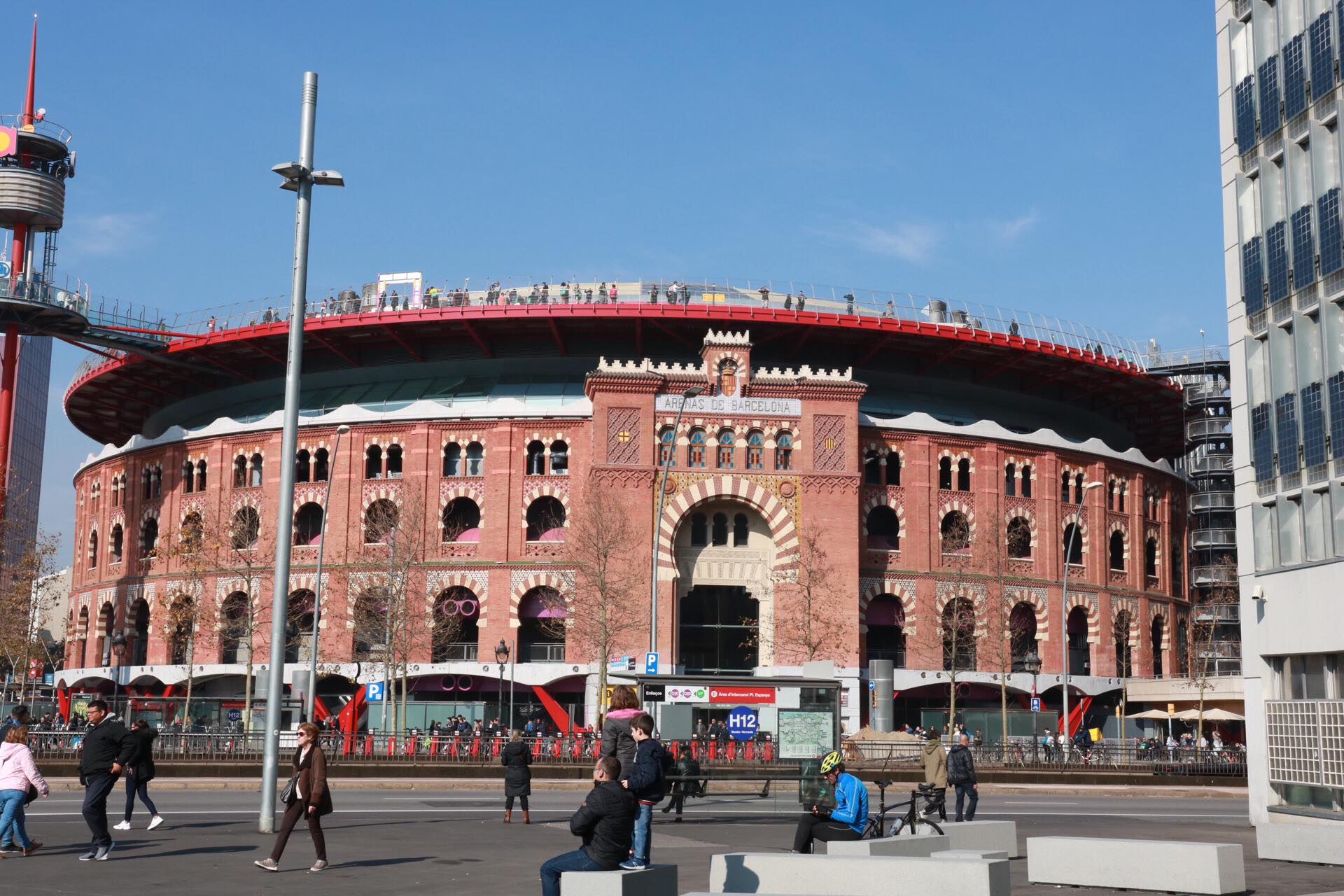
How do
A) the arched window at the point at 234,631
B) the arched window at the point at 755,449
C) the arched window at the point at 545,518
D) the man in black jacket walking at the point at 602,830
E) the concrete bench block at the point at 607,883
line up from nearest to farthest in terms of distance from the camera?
the concrete bench block at the point at 607,883, the man in black jacket walking at the point at 602,830, the arched window at the point at 755,449, the arched window at the point at 545,518, the arched window at the point at 234,631

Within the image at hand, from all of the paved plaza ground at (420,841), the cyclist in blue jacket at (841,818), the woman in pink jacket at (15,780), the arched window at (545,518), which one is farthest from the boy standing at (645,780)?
the arched window at (545,518)

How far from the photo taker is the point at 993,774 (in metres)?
42.7

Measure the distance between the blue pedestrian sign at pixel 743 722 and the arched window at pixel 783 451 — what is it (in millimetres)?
30875

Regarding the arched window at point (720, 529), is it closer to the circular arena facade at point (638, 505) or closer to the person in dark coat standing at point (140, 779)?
the circular arena facade at point (638, 505)

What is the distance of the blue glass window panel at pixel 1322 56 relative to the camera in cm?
2564

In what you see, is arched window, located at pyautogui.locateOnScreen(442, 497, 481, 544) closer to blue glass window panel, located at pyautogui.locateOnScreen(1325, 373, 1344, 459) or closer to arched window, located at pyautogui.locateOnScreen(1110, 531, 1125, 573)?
arched window, located at pyautogui.locateOnScreen(1110, 531, 1125, 573)

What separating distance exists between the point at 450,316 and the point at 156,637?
20485 mm

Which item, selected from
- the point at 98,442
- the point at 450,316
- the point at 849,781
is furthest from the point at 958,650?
the point at 98,442

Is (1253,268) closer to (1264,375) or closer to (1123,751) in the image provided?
(1264,375)

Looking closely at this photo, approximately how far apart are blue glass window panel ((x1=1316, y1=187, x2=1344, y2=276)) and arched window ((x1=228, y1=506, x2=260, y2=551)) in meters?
46.4

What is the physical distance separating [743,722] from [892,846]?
46.5 feet

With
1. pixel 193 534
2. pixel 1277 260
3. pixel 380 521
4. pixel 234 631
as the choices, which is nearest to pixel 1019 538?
pixel 380 521

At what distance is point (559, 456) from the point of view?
62688 millimetres

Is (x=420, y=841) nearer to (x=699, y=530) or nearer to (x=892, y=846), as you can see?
(x=892, y=846)
